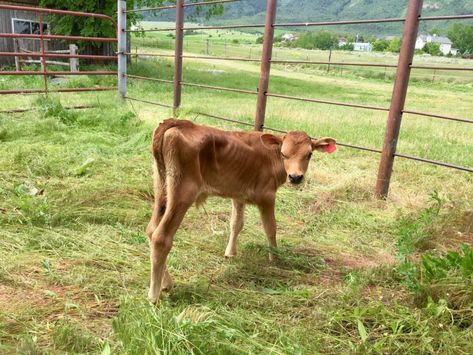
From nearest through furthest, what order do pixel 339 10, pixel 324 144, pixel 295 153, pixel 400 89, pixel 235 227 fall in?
pixel 295 153
pixel 324 144
pixel 235 227
pixel 400 89
pixel 339 10

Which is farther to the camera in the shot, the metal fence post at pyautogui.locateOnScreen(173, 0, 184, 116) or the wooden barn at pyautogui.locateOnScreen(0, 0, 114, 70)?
the wooden barn at pyautogui.locateOnScreen(0, 0, 114, 70)

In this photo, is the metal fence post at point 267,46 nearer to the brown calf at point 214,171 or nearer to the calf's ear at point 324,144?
the brown calf at point 214,171

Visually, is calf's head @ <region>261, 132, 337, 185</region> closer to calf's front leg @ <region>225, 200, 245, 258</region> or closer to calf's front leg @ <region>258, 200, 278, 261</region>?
calf's front leg @ <region>258, 200, 278, 261</region>

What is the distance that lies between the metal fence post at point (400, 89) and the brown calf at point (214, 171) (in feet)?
5.88

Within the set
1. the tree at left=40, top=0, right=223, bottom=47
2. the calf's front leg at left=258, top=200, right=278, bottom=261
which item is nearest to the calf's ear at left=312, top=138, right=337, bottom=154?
the calf's front leg at left=258, top=200, right=278, bottom=261

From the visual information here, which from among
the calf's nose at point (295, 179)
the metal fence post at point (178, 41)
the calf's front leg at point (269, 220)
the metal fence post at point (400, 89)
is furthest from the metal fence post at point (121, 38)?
the calf's nose at point (295, 179)

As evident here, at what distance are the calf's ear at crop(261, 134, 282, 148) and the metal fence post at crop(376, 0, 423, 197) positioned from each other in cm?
201

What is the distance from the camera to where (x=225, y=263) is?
3.42m

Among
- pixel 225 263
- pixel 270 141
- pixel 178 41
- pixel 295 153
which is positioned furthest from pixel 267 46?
pixel 225 263

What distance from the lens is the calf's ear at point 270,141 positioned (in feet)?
11.0

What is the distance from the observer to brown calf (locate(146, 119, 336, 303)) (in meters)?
2.80

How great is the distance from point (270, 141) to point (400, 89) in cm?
215

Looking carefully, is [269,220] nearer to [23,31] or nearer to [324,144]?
[324,144]

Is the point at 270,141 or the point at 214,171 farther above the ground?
the point at 270,141
